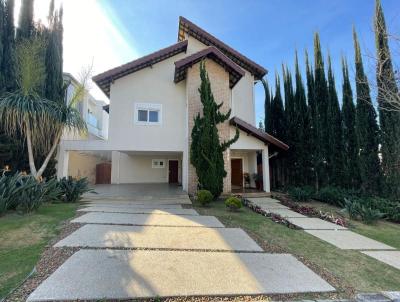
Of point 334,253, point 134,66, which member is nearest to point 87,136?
point 134,66

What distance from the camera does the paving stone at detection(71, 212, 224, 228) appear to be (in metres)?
6.53

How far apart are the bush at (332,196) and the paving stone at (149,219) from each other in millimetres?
7273

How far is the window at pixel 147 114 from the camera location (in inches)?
535

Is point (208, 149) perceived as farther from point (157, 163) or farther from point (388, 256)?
point (157, 163)

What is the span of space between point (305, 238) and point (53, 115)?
35.7 feet

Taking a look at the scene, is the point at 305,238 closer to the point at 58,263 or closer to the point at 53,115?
the point at 58,263

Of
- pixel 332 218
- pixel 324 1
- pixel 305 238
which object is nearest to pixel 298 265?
pixel 305 238

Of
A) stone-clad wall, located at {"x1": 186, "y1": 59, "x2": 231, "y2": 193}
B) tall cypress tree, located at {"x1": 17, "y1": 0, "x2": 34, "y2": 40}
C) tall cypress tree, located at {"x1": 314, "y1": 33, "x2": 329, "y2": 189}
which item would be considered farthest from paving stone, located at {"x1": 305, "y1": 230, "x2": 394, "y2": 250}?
tall cypress tree, located at {"x1": 17, "y1": 0, "x2": 34, "y2": 40}

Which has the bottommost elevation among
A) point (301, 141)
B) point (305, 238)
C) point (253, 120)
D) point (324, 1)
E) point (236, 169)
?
point (305, 238)

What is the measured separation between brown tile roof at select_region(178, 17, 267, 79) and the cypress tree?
21.9 feet

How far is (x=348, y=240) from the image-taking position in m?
6.12

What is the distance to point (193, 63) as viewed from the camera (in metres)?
13.2

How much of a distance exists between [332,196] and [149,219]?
9.61 meters

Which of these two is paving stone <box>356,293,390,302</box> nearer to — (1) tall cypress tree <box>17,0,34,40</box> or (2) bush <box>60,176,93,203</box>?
(2) bush <box>60,176,93,203</box>
